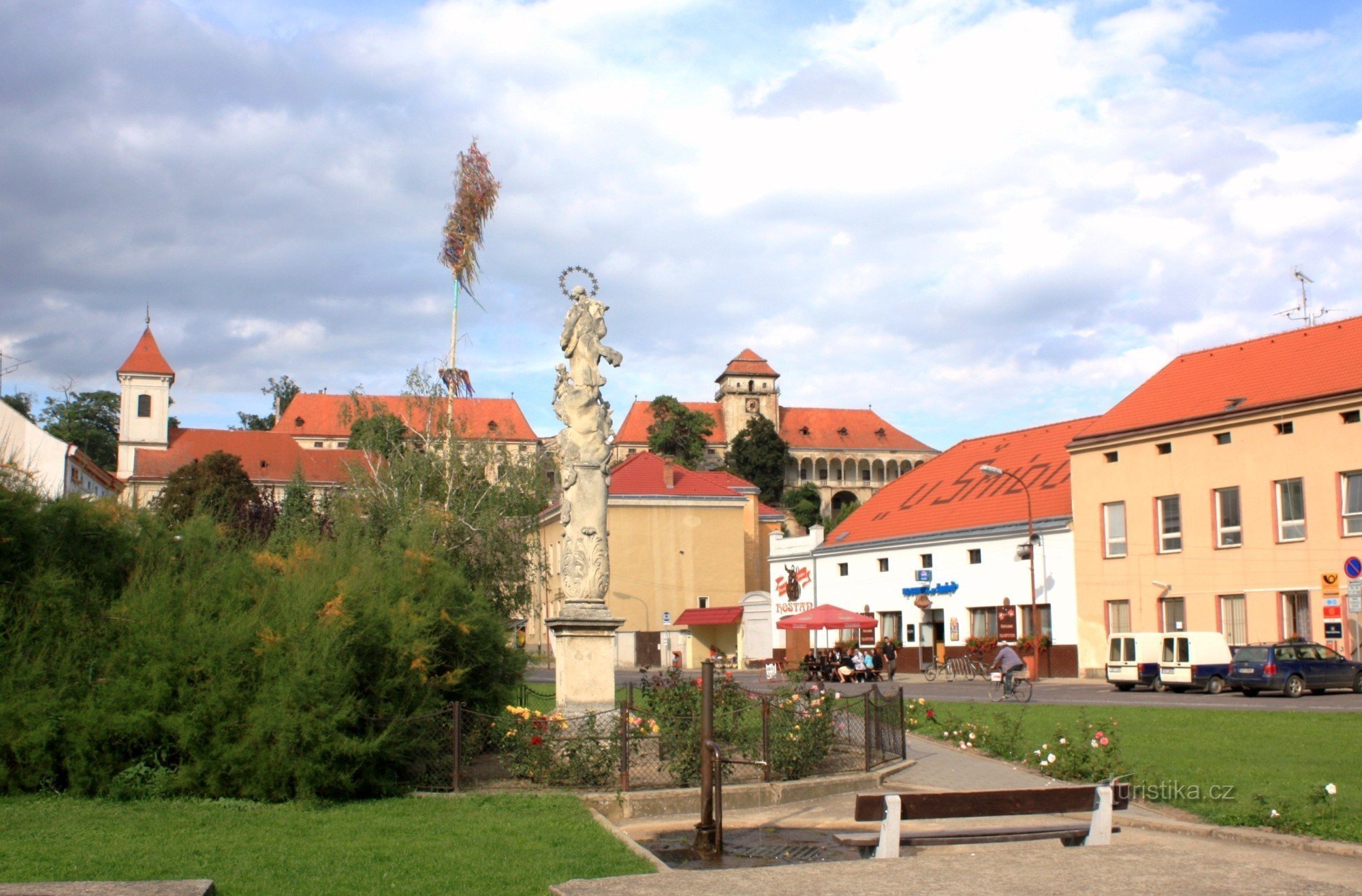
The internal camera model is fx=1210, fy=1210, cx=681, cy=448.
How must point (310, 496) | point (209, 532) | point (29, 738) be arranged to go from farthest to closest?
point (310, 496)
point (209, 532)
point (29, 738)

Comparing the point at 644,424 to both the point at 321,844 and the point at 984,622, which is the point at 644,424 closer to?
the point at 984,622

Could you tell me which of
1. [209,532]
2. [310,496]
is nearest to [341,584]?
[209,532]

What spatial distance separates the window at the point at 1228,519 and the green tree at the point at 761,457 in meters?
95.6

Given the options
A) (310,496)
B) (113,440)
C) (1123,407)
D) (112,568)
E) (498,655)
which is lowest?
(498,655)

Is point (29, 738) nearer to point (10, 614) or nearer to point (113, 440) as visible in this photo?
point (10, 614)

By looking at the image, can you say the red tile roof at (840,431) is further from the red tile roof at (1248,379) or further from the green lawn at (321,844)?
the green lawn at (321,844)

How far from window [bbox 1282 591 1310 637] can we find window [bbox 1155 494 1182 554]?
12.9 ft

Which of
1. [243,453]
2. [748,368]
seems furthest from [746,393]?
[243,453]

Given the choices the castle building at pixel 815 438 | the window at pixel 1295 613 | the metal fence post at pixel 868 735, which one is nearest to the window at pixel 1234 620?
the window at pixel 1295 613

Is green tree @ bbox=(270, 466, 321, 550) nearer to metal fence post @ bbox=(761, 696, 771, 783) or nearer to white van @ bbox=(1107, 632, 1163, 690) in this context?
metal fence post @ bbox=(761, 696, 771, 783)

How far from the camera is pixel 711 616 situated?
5453cm

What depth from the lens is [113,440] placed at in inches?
5143

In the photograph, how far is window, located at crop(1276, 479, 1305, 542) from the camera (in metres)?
34.2

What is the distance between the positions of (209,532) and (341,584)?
2962mm
